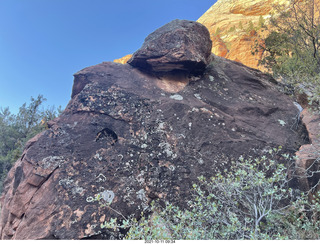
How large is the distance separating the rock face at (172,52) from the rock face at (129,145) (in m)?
0.08

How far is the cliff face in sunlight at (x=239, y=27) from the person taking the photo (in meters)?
25.7

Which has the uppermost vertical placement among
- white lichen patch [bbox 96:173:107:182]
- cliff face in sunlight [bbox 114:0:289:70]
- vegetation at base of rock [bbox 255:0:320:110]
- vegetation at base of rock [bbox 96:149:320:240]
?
cliff face in sunlight [bbox 114:0:289:70]

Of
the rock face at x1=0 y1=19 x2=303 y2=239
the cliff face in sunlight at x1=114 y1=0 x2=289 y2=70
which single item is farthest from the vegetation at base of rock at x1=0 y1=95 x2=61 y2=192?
the cliff face in sunlight at x1=114 y1=0 x2=289 y2=70

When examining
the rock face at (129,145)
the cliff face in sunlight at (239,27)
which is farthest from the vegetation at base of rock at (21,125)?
the cliff face in sunlight at (239,27)

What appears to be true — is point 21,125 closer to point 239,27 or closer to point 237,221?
point 237,221

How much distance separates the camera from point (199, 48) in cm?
693

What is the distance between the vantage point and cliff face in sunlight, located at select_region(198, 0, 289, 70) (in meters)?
25.7

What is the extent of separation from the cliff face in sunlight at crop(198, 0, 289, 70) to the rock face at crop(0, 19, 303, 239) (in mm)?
15697

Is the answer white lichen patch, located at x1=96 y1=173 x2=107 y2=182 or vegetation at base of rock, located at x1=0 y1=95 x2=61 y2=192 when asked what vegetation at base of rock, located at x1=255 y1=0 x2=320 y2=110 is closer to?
white lichen patch, located at x1=96 y1=173 x2=107 y2=182

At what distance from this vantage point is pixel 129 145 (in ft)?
15.2

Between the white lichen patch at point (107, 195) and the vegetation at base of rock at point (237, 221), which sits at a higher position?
the white lichen patch at point (107, 195)

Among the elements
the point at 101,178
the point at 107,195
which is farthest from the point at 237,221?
the point at 101,178

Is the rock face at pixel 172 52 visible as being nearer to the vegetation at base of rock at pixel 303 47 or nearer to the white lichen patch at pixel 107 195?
the vegetation at base of rock at pixel 303 47
